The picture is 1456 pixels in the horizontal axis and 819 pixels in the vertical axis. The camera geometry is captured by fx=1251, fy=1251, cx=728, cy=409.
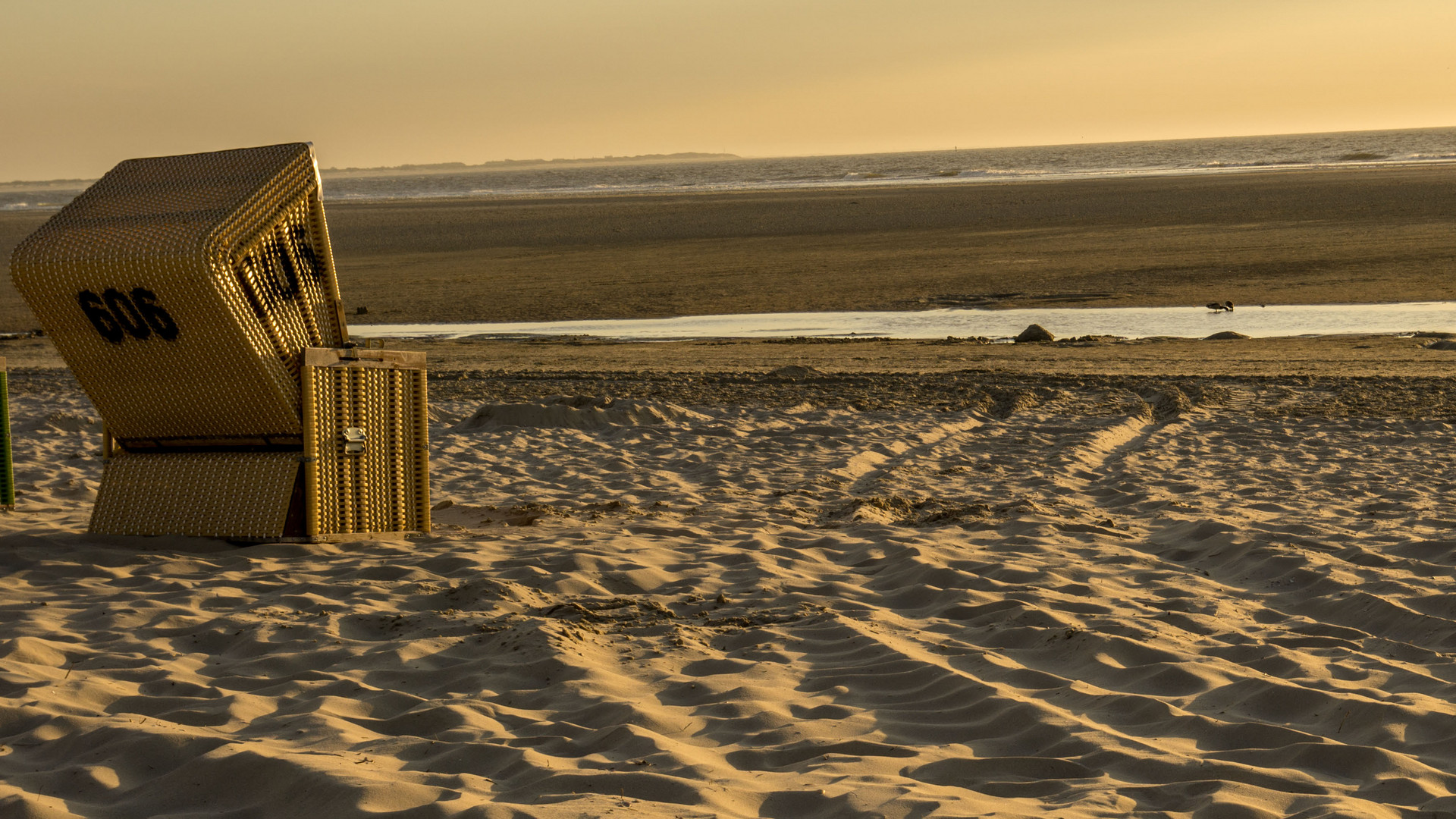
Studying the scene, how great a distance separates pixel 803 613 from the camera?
5836 millimetres

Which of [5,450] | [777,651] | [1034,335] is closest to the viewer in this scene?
[777,651]

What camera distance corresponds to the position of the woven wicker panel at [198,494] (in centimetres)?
704

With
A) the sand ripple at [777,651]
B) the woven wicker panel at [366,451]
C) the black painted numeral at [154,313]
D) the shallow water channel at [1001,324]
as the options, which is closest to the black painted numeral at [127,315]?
the black painted numeral at [154,313]

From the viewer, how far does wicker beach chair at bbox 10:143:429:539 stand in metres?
6.49

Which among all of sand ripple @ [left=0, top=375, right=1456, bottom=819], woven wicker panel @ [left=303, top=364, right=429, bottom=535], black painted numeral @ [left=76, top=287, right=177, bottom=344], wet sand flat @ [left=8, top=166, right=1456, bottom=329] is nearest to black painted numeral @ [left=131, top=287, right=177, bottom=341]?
black painted numeral @ [left=76, top=287, right=177, bottom=344]

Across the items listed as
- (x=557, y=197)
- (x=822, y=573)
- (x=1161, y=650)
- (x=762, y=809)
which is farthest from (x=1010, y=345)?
(x=557, y=197)

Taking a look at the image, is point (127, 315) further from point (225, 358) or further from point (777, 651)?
point (777, 651)

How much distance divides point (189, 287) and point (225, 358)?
47cm

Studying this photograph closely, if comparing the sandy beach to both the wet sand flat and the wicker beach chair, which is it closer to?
the wicker beach chair

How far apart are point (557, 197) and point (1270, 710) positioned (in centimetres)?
7349

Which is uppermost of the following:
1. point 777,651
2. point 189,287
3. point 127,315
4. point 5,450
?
point 189,287

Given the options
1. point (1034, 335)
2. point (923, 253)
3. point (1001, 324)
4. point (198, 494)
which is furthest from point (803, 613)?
point (923, 253)

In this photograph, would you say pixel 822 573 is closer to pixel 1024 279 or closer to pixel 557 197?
pixel 1024 279

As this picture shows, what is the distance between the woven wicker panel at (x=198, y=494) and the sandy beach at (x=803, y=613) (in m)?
0.15
